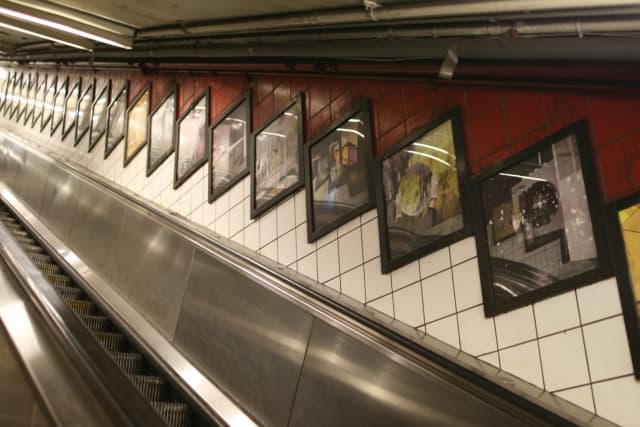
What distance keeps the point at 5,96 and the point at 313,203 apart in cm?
1579

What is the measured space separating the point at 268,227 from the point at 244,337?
182cm

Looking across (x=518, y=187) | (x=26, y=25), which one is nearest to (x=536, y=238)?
(x=518, y=187)

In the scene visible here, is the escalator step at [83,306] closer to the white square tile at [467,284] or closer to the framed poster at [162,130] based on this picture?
the framed poster at [162,130]

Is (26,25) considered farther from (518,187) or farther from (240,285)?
(518,187)

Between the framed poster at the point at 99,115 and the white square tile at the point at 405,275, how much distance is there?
7.56 m

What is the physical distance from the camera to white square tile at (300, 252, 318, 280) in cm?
486

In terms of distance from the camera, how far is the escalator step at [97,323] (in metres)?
4.81

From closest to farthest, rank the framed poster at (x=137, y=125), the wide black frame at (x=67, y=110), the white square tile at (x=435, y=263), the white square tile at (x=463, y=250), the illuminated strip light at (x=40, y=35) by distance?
the white square tile at (x=463, y=250) → the white square tile at (x=435, y=263) → the illuminated strip light at (x=40, y=35) → the framed poster at (x=137, y=125) → the wide black frame at (x=67, y=110)

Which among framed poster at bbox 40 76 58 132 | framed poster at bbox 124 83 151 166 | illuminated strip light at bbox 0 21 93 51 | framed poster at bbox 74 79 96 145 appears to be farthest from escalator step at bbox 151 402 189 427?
framed poster at bbox 40 76 58 132

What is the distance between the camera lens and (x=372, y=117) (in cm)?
477

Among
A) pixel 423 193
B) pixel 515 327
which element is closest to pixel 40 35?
pixel 423 193

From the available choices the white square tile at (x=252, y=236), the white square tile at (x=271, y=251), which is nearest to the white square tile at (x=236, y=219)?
the white square tile at (x=252, y=236)

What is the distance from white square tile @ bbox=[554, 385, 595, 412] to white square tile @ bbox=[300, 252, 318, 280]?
2.25 m

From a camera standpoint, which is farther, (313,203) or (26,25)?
(26,25)
